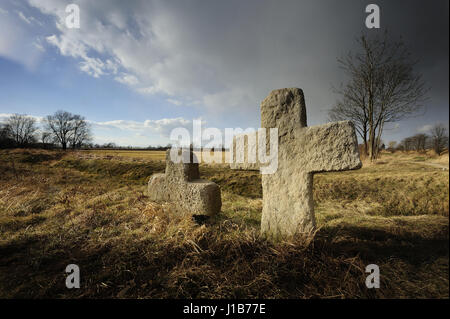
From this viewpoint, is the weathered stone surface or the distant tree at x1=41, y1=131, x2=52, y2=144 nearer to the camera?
the weathered stone surface

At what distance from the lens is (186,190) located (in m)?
3.39

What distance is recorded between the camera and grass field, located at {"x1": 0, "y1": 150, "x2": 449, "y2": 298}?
1.59 metres

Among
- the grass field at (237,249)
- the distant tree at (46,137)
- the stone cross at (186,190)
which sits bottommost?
the grass field at (237,249)

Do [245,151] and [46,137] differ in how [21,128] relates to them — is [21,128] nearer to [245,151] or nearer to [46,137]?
[46,137]

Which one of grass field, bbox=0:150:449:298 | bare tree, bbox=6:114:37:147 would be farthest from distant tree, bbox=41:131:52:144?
grass field, bbox=0:150:449:298

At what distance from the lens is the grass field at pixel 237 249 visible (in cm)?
159

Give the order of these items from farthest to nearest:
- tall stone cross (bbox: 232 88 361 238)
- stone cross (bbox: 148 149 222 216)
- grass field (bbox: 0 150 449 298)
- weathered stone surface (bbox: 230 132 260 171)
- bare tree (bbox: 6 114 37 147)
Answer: bare tree (bbox: 6 114 37 147), stone cross (bbox: 148 149 222 216), weathered stone surface (bbox: 230 132 260 171), tall stone cross (bbox: 232 88 361 238), grass field (bbox: 0 150 449 298)

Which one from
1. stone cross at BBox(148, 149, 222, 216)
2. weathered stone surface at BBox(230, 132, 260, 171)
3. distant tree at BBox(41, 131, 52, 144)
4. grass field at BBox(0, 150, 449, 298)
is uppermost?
distant tree at BBox(41, 131, 52, 144)

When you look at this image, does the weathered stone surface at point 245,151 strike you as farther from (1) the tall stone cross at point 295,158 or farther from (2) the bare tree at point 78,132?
(2) the bare tree at point 78,132

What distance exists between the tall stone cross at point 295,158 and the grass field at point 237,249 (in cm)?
34

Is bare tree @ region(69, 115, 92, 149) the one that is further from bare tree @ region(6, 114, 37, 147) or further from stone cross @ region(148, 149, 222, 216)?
stone cross @ region(148, 149, 222, 216)

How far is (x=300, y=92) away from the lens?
98.7 inches

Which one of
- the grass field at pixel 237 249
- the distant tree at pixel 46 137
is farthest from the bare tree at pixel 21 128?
the grass field at pixel 237 249

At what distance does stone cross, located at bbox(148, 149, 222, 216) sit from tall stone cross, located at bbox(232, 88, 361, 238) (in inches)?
41.6
